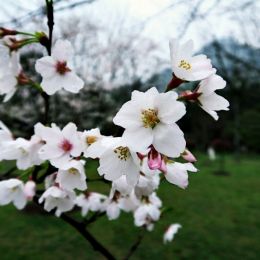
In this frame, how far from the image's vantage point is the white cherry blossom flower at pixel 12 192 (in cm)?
110

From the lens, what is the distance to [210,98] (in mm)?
737

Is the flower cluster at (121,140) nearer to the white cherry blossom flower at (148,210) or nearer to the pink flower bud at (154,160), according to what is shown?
the pink flower bud at (154,160)

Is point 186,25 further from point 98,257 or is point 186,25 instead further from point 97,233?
point 97,233

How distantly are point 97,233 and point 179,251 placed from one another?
3.93 ft

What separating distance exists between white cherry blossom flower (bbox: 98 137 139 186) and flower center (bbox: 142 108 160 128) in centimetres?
6

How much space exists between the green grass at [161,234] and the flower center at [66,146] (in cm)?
363

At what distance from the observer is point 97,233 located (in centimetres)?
532

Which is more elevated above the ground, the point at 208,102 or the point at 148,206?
the point at 208,102

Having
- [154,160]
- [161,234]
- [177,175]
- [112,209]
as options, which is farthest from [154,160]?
[161,234]

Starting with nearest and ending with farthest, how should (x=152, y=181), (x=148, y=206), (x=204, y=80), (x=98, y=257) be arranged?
(x=204, y=80)
(x=152, y=181)
(x=148, y=206)
(x=98, y=257)

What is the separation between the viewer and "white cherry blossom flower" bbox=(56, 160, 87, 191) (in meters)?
0.77

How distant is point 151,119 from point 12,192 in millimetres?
658

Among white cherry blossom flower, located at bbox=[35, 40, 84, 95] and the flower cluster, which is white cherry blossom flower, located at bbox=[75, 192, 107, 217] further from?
white cherry blossom flower, located at bbox=[35, 40, 84, 95]

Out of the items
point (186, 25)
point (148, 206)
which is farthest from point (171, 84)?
point (186, 25)
